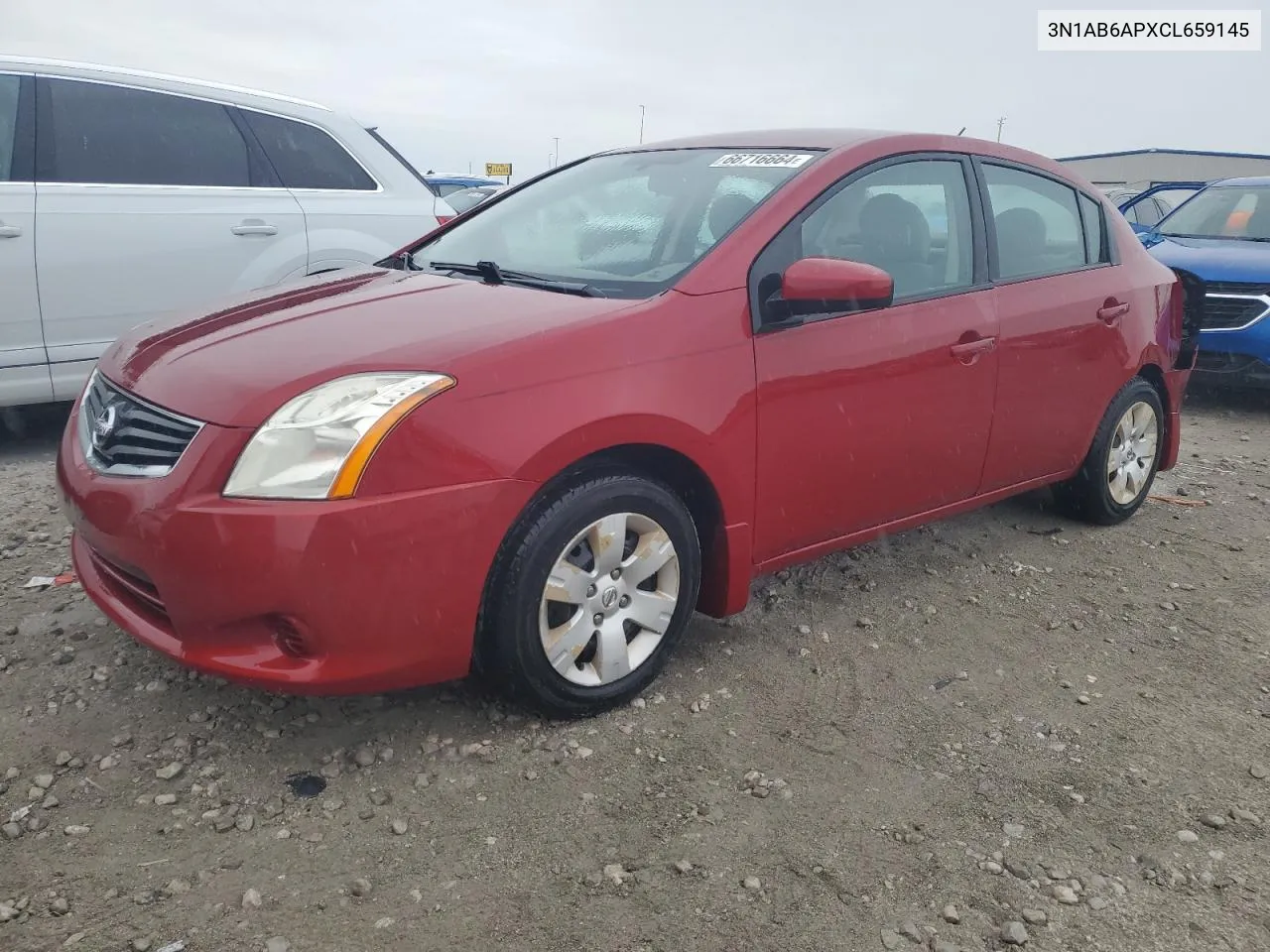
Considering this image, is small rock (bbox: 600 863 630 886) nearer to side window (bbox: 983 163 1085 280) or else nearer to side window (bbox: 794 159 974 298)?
side window (bbox: 794 159 974 298)

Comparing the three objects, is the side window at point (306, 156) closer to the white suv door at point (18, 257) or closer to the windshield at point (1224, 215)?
the white suv door at point (18, 257)

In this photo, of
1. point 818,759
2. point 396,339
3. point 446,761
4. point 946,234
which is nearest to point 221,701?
point 446,761

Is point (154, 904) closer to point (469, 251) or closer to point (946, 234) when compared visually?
point (469, 251)

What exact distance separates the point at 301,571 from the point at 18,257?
323 centimetres

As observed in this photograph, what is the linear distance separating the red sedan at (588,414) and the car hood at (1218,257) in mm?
3606

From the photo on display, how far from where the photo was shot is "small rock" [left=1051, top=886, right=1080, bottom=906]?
2141mm

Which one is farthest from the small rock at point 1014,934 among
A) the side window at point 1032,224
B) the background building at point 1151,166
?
the background building at point 1151,166

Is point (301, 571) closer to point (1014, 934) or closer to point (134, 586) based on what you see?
point (134, 586)

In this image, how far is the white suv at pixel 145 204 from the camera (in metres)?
4.62

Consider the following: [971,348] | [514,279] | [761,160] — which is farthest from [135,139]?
[971,348]

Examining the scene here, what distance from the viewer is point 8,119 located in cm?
464

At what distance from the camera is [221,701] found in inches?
110

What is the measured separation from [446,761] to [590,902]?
621 mm

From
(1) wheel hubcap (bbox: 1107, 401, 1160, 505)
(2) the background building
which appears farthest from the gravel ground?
(2) the background building
